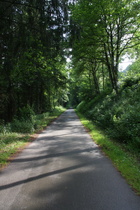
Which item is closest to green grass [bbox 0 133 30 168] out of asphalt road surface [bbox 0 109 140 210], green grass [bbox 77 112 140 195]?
asphalt road surface [bbox 0 109 140 210]

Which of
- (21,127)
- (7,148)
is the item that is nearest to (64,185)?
(7,148)

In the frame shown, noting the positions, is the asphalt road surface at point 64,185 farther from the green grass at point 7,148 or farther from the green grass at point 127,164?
the green grass at point 7,148

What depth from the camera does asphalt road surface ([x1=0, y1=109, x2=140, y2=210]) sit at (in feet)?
9.59

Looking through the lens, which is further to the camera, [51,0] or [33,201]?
[51,0]

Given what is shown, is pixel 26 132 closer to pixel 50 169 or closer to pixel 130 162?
pixel 50 169

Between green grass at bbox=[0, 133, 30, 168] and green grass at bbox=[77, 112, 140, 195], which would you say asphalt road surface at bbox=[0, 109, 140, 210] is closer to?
green grass at bbox=[77, 112, 140, 195]

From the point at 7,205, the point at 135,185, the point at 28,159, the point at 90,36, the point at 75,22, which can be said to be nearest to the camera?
the point at 7,205

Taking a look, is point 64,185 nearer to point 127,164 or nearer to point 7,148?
point 127,164

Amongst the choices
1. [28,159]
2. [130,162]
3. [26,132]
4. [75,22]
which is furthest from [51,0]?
[26,132]

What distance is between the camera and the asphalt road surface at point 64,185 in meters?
2.92

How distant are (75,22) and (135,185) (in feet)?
21.6

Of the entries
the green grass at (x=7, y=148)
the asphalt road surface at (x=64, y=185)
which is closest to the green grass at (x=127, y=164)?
the asphalt road surface at (x=64, y=185)

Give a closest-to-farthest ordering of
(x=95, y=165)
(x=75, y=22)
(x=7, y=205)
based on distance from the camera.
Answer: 1. (x=7, y=205)
2. (x=95, y=165)
3. (x=75, y=22)

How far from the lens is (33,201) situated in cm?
304
